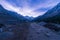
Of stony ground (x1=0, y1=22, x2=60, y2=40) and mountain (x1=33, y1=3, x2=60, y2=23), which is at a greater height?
mountain (x1=33, y1=3, x2=60, y2=23)

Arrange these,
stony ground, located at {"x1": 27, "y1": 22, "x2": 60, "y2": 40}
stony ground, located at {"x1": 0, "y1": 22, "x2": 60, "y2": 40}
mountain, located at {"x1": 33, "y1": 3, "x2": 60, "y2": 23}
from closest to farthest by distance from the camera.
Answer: stony ground, located at {"x1": 0, "y1": 22, "x2": 60, "y2": 40}
stony ground, located at {"x1": 27, "y1": 22, "x2": 60, "y2": 40}
mountain, located at {"x1": 33, "y1": 3, "x2": 60, "y2": 23}

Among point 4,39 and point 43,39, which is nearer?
point 4,39

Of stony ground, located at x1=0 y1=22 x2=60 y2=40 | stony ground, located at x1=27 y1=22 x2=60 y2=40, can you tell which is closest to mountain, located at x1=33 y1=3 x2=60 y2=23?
stony ground, located at x1=27 y1=22 x2=60 y2=40

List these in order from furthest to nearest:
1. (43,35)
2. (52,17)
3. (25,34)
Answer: (52,17)
(43,35)
(25,34)

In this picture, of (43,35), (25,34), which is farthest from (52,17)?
(25,34)

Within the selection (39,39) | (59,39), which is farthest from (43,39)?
(59,39)

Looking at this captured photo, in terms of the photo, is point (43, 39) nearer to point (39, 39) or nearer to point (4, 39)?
point (39, 39)

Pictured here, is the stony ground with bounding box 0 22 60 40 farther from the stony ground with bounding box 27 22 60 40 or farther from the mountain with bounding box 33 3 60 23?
the mountain with bounding box 33 3 60 23

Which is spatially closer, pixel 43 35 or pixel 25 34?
pixel 25 34

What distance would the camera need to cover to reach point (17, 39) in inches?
595

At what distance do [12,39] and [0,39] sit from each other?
5.98 ft

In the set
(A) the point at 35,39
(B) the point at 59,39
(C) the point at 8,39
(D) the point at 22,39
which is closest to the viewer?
(D) the point at 22,39

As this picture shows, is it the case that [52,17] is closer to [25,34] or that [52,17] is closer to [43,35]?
[43,35]

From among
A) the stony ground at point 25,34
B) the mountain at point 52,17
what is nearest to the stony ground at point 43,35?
the stony ground at point 25,34
